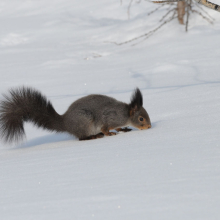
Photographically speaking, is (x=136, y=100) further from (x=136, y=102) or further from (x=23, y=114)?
(x=23, y=114)

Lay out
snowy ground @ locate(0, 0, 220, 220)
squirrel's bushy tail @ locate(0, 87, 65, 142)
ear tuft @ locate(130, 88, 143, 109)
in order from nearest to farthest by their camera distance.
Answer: snowy ground @ locate(0, 0, 220, 220), squirrel's bushy tail @ locate(0, 87, 65, 142), ear tuft @ locate(130, 88, 143, 109)

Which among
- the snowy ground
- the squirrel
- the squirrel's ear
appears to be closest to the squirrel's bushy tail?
the squirrel

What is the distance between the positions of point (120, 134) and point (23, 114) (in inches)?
43.4

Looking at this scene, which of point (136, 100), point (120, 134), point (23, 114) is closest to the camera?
point (23, 114)

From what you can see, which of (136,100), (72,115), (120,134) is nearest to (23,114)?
(72,115)

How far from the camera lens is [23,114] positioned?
15.1 ft

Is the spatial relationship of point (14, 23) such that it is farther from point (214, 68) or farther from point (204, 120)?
point (204, 120)

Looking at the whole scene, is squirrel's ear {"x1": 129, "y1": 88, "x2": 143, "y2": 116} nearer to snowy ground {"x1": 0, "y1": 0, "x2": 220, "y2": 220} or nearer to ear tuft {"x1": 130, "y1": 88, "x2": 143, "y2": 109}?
ear tuft {"x1": 130, "y1": 88, "x2": 143, "y2": 109}

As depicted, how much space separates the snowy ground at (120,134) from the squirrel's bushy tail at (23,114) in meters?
0.20

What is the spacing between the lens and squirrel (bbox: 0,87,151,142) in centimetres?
454

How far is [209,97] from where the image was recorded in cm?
552

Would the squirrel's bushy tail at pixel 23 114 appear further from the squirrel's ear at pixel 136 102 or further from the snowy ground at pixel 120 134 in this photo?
the squirrel's ear at pixel 136 102

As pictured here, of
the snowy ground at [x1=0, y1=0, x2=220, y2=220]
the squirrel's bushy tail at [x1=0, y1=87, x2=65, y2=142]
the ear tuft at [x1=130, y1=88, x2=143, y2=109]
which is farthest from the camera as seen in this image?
the ear tuft at [x1=130, y1=88, x2=143, y2=109]

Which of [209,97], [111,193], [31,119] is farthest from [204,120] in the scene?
[111,193]
